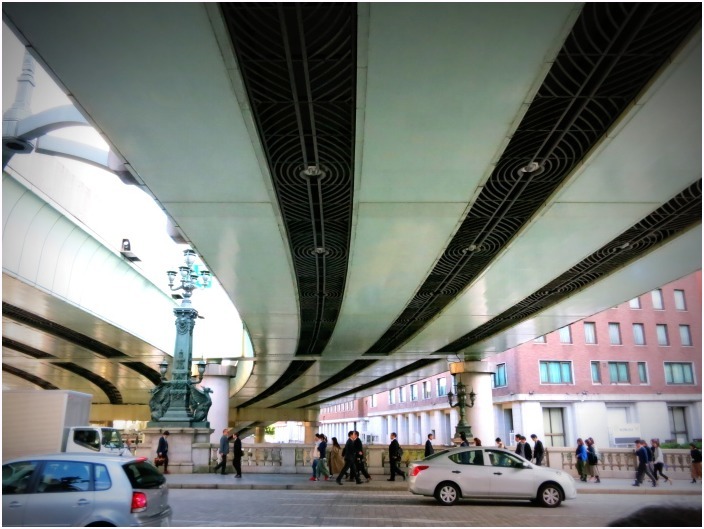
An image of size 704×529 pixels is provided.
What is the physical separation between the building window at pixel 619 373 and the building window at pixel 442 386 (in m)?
18.3

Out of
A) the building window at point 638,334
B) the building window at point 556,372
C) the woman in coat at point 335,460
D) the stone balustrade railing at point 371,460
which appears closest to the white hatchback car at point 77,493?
the woman in coat at point 335,460

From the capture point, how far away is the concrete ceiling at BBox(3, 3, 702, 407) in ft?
20.1

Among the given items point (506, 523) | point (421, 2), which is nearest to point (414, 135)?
point (421, 2)

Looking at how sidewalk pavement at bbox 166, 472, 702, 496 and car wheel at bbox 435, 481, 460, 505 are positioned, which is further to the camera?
sidewalk pavement at bbox 166, 472, 702, 496

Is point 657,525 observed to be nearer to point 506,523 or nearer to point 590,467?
point 506,523

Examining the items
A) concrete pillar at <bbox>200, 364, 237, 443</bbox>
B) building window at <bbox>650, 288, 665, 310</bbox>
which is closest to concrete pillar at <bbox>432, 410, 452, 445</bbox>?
building window at <bbox>650, 288, 665, 310</bbox>

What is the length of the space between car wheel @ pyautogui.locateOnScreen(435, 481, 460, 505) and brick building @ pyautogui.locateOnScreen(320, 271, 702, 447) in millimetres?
34647

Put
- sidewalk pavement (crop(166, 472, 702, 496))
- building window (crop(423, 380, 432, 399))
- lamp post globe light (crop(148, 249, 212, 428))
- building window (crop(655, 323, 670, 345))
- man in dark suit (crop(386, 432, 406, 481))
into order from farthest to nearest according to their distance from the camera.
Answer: building window (crop(423, 380, 432, 399)) < building window (crop(655, 323, 670, 345)) < lamp post globe light (crop(148, 249, 212, 428)) < man in dark suit (crop(386, 432, 406, 481)) < sidewalk pavement (crop(166, 472, 702, 496))

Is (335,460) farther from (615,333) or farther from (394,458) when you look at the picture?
(615,333)

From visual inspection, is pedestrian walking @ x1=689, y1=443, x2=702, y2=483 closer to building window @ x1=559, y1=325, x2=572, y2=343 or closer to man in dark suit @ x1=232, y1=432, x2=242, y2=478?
man in dark suit @ x1=232, y1=432, x2=242, y2=478

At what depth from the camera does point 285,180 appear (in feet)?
32.8

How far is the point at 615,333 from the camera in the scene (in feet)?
161

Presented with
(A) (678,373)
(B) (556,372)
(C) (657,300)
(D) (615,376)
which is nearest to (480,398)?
(B) (556,372)

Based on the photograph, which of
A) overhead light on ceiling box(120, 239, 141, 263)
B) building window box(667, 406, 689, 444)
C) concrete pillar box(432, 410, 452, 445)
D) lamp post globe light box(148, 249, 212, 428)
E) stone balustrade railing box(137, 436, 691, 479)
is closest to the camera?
lamp post globe light box(148, 249, 212, 428)
